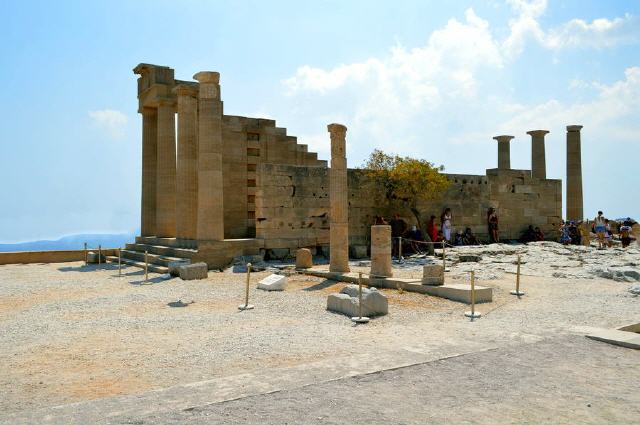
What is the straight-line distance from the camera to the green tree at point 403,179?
21.0 m

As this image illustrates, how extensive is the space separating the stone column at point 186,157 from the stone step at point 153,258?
1.33m

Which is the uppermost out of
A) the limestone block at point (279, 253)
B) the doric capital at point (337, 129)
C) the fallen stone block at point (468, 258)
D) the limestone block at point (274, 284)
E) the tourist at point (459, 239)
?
the doric capital at point (337, 129)

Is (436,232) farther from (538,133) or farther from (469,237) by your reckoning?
(538,133)

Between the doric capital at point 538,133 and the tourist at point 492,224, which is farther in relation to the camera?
the doric capital at point 538,133

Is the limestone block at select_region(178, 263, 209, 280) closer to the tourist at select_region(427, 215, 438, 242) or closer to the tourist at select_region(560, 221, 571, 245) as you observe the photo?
the tourist at select_region(427, 215, 438, 242)

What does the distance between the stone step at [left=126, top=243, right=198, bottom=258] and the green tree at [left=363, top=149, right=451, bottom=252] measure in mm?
7844

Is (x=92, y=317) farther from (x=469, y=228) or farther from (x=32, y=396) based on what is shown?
(x=469, y=228)

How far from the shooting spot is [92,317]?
985 centimetres

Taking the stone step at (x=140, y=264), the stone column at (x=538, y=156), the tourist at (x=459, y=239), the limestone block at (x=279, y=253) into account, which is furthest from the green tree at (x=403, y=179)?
the stone column at (x=538, y=156)

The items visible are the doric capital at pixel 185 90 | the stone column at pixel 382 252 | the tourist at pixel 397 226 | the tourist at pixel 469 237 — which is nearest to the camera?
the stone column at pixel 382 252

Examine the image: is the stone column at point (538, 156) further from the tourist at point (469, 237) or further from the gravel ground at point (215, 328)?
the gravel ground at point (215, 328)

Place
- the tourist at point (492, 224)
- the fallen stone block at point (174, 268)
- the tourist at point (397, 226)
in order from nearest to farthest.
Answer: the fallen stone block at point (174, 268) → the tourist at point (397, 226) → the tourist at point (492, 224)

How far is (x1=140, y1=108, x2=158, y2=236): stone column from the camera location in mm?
22734

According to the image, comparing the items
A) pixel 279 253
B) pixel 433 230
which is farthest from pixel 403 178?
pixel 279 253
